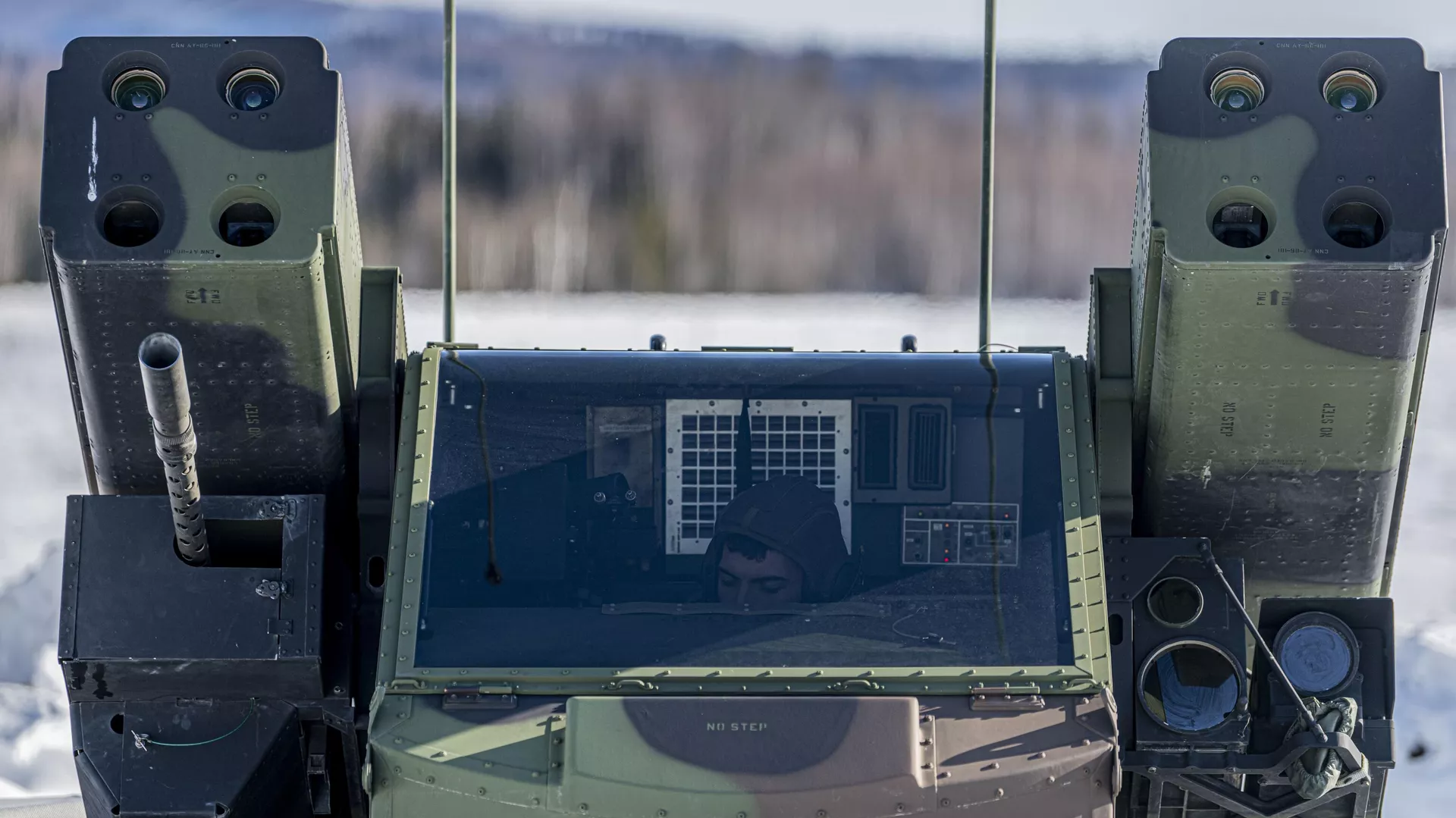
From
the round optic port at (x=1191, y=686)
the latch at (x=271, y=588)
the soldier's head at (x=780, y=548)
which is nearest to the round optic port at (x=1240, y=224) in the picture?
the round optic port at (x=1191, y=686)

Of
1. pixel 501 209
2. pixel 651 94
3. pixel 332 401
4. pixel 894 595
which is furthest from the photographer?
pixel 651 94

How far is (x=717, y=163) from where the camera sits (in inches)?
570

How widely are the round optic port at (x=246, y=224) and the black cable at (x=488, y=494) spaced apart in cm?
75

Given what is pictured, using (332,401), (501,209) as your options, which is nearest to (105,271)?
(332,401)

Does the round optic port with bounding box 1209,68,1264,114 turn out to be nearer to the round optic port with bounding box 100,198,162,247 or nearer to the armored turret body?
the armored turret body

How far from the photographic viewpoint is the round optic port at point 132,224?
24.2 ft

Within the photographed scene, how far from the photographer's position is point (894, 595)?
23.5 ft

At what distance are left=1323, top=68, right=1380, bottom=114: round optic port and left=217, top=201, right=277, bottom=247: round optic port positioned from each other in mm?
3537

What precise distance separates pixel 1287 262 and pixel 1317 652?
1.47 m

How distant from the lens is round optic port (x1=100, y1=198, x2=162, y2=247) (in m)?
7.37

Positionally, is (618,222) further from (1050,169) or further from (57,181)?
(57,181)

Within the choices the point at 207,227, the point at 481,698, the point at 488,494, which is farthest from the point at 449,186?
the point at 481,698

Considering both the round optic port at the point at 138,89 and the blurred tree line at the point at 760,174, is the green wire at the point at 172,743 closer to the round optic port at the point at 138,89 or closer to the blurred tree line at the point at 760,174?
the round optic port at the point at 138,89

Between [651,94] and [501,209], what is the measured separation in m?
1.66
